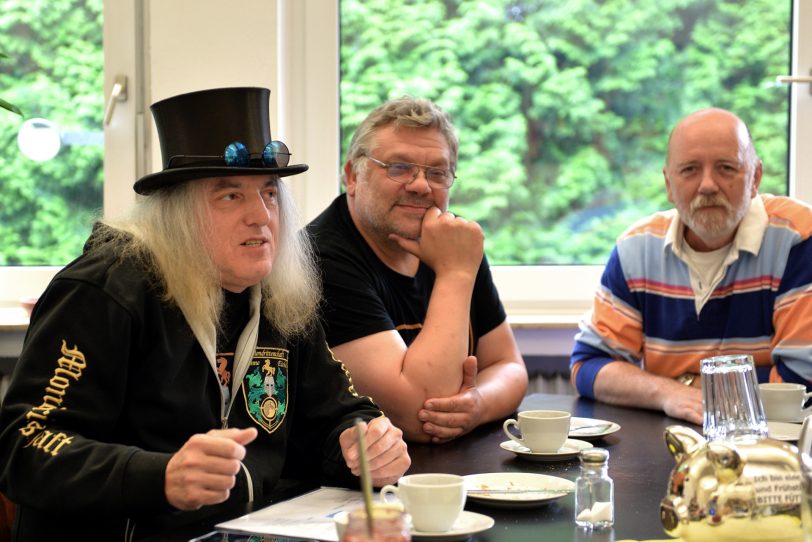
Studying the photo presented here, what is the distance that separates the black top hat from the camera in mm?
1761

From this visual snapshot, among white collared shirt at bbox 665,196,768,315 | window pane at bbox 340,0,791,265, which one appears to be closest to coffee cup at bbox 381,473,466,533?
white collared shirt at bbox 665,196,768,315

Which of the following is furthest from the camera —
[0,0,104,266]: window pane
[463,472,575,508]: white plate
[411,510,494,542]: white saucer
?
[0,0,104,266]: window pane

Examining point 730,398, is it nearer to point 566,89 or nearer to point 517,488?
point 517,488

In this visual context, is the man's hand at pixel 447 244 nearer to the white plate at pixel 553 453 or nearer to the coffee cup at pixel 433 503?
the white plate at pixel 553 453

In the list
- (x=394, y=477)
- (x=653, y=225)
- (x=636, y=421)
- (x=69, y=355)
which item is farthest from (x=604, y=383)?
(x=69, y=355)

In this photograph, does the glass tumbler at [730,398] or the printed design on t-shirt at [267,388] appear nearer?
the glass tumbler at [730,398]

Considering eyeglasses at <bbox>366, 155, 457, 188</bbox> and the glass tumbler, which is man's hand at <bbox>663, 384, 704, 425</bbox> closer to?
the glass tumbler

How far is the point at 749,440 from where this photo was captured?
1.17 meters

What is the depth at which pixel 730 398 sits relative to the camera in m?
1.64

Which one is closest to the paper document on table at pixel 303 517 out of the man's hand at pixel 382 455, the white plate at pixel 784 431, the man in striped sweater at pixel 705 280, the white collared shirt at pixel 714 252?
the man's hand at pixel 382 455

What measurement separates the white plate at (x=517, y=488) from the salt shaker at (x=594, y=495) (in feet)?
0.28

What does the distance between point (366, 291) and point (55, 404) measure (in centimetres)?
90

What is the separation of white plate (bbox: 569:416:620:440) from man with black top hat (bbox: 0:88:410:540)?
42 centimetres

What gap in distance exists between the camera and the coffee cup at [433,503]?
1.27 metres
